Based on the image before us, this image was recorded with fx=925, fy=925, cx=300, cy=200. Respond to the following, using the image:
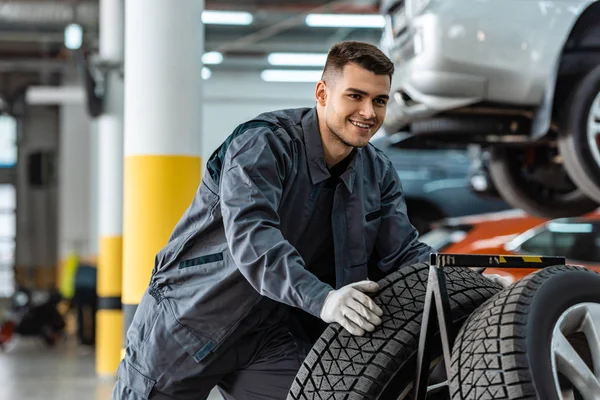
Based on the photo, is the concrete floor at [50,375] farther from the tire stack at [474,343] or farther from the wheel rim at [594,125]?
the tire stack at [474,343]

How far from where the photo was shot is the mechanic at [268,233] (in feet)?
7.11

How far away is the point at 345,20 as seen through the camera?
11.2 metres

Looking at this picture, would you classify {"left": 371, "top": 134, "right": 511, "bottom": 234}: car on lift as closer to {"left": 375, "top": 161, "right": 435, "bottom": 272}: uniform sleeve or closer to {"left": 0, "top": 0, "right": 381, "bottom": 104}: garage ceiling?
{"left": 0, "top": 0, "right": 381, "bottom": 104}: garage ceiling

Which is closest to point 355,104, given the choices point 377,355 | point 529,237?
point 377,355

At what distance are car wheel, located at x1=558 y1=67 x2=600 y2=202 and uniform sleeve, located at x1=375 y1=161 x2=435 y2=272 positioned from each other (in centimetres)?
246

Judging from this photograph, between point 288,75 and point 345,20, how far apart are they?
4185mm

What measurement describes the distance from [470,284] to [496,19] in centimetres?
286

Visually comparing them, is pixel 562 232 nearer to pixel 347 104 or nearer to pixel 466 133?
pixel 466 133

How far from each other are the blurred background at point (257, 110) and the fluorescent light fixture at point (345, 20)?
0.04 metres

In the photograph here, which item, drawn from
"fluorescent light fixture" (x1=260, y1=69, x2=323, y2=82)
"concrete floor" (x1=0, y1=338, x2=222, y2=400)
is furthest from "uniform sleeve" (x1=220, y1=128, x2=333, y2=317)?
"fluorescent light fixture" (x1=260, y1=69, x2=323, y2=82)

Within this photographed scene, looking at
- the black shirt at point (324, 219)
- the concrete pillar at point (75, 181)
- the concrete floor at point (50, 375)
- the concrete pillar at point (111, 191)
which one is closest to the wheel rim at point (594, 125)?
the black shirt at point (324, 219)

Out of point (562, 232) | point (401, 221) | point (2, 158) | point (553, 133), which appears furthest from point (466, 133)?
point (2, 158)

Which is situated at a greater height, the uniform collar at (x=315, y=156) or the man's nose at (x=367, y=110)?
the man's nose at (x=367, y=110)

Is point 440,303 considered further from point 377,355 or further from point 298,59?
point 298,59
